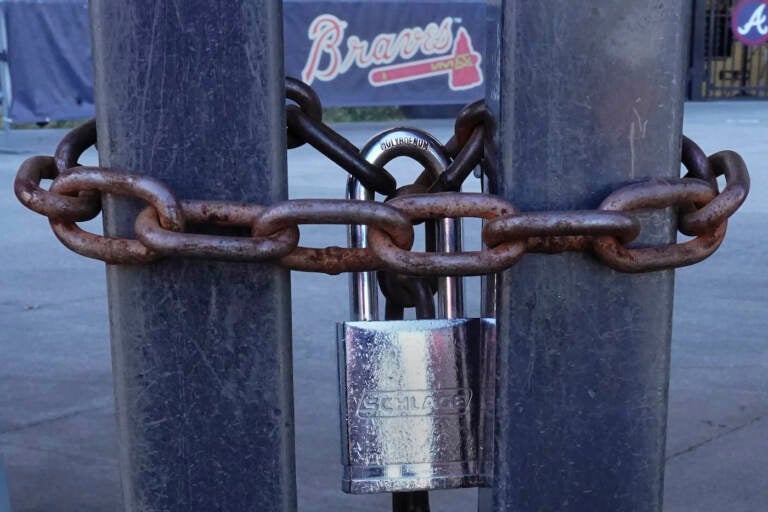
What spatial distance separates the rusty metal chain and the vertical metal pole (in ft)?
0.09

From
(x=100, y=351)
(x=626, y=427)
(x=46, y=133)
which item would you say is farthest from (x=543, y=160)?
(x=46, y=133)

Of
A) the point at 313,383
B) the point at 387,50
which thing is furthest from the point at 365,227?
the point at 387,50

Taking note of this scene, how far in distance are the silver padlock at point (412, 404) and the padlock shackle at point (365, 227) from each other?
181 millimetres

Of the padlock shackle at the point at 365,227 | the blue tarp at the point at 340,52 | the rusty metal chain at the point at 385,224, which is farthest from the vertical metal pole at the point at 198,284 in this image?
the blue tarp at the point at 340,52

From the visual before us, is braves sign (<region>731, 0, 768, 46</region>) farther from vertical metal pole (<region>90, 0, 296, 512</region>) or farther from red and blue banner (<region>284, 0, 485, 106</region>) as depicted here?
vertical metal pole (<region>90, 0, 296, 512</region>)

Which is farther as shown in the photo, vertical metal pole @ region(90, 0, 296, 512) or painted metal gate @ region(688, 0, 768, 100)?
painted metal gate @ region(688, 0, 768, 100)

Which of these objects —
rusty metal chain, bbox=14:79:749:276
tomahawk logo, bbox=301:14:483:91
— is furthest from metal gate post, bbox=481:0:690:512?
tomahawk logo, bbox=301:14:483:91

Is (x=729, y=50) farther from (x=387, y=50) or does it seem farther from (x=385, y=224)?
(x=385, y=224)

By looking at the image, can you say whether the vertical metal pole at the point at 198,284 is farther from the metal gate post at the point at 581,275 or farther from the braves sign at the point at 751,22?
the braves sign at the point at 751,22

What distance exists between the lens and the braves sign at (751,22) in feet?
72.9

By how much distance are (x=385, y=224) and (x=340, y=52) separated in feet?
46.0

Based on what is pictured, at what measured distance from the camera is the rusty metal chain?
42.1 inches

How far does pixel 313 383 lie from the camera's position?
4469mm

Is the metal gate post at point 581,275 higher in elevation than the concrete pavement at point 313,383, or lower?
higher
